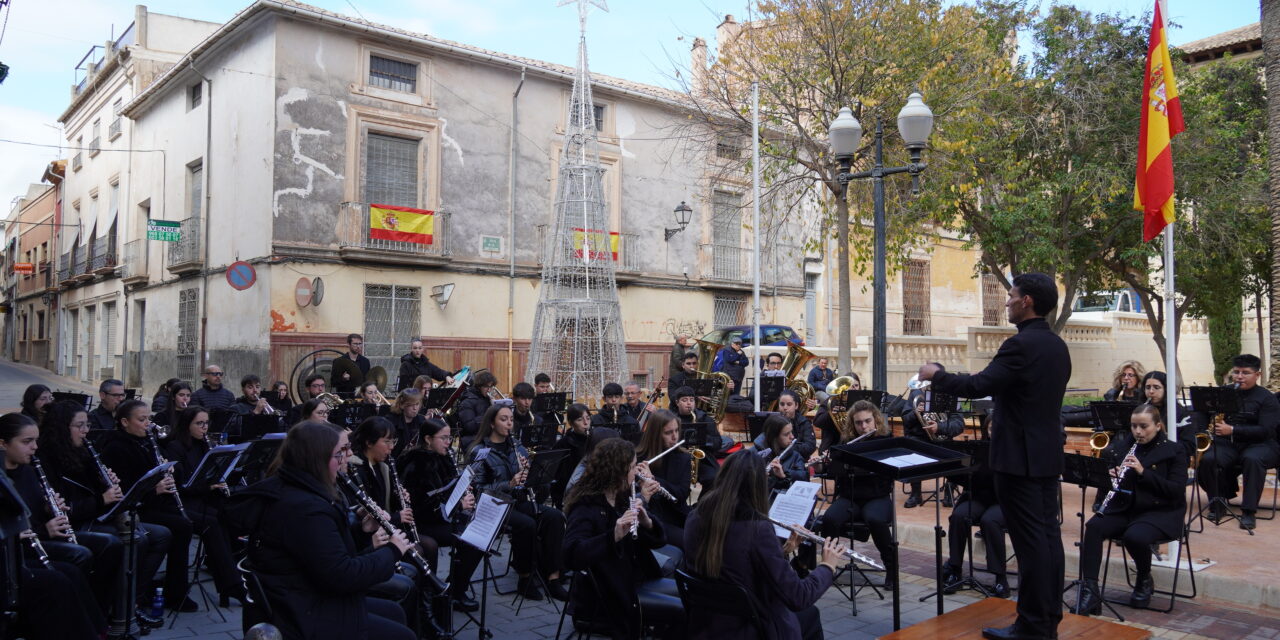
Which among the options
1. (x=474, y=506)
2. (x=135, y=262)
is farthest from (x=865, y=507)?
(x=135, y=262)

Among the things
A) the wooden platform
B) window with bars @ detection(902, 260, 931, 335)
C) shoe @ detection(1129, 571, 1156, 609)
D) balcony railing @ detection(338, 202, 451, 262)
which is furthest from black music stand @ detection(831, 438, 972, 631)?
window with bars @ detection(902, 260, 931, 335)

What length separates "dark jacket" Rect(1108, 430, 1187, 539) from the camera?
625 cm

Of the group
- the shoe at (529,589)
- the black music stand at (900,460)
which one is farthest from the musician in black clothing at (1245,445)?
the shoe at (529,589)

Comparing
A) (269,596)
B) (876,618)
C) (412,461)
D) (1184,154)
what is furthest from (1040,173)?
(269,596)

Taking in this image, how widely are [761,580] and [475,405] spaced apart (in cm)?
677

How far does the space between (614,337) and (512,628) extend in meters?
13.1

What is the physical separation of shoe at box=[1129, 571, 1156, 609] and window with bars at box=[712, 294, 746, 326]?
19.1 meters

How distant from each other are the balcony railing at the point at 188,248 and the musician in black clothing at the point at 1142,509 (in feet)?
68.1

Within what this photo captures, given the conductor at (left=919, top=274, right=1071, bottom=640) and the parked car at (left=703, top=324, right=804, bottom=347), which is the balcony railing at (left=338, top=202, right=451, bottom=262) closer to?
the parked car at (left=703, top=324, right=804, bottom=347)

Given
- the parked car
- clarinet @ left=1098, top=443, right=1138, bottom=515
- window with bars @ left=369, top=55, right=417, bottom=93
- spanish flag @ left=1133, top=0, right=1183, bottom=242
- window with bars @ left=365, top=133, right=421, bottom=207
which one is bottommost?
clarinet @ left=1098, top=443, right=1138, bottom=515

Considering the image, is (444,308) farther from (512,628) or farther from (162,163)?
(512,628)

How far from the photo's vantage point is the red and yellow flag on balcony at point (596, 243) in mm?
18025

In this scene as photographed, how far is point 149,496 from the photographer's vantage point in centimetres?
636

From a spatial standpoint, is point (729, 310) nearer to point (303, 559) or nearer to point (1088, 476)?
point (1088, 476)
